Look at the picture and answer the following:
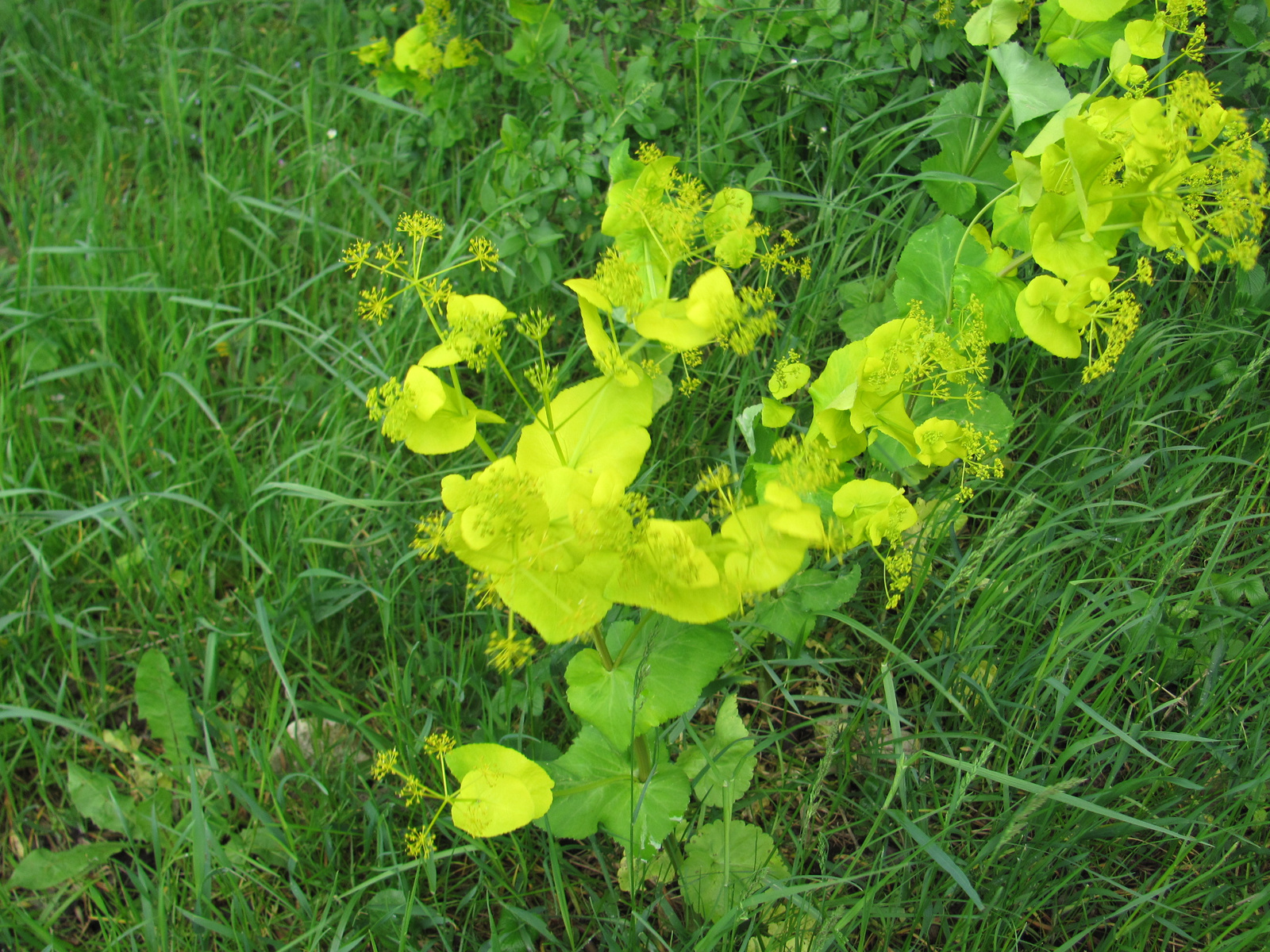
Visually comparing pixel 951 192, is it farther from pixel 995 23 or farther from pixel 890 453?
pixel 890 453

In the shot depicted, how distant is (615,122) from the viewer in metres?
2.14

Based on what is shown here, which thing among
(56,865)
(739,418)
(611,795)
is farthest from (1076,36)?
(56,865)

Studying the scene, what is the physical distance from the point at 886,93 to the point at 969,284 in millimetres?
805

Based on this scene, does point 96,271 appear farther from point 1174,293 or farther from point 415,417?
point 1174,293

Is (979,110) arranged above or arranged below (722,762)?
above

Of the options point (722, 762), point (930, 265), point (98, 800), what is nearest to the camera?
point (722, 762)

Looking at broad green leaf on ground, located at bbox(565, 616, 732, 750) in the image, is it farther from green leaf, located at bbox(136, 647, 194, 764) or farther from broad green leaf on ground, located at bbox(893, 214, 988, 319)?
green leaf, located at bbox(136, 647, 194, 764)

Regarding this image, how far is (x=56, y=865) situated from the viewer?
1.99 meters

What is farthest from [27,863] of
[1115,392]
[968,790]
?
[1115,392]

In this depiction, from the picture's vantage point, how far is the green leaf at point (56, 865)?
77.5 inches

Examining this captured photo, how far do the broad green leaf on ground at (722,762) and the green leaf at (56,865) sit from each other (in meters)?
1.33

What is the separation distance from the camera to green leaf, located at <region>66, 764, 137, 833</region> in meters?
2.02

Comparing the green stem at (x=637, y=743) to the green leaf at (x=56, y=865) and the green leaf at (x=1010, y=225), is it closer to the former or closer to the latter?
the green leaf at (x=1010, y=225)

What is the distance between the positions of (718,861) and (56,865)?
1508mm
